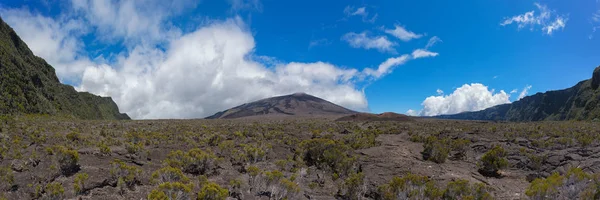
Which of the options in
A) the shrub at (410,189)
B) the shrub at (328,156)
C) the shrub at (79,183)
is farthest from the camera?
the shrub at (328,156)

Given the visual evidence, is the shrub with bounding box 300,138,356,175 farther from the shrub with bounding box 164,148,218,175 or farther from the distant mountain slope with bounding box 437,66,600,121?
the distant mountain slope with bounding box 437,66,600,121

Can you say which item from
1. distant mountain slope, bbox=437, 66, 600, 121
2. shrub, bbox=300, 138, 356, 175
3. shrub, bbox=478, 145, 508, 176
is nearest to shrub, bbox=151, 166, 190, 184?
shrub, bbox=300, 138, 356, 175

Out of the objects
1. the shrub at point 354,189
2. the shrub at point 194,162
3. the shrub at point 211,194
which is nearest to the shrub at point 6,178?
the shrub at point 194,162

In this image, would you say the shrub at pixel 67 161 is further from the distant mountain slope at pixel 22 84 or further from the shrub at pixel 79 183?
the distant mountain slope at pixel 22 84

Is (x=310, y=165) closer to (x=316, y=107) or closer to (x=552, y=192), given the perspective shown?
(x=552, y=192)

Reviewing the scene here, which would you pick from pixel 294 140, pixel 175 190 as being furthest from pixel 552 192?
pixel 294 140

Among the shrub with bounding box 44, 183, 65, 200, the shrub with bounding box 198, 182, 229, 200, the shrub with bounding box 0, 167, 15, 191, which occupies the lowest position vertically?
the shrub with bounding box 198, 182, 229, 200
